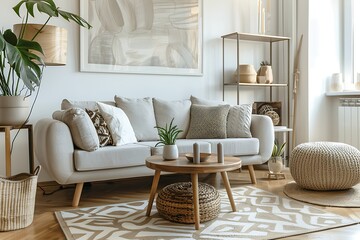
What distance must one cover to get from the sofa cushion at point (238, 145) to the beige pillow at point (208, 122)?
0.18 metres

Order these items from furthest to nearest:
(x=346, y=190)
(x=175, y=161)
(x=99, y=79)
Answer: (x=99, y=79)
(x=346, y=190)
(x=175, y=161)

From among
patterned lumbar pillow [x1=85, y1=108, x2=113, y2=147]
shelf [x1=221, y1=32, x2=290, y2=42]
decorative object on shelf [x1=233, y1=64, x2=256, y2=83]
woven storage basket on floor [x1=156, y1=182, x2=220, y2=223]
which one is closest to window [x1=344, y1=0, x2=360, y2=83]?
shelf [x1=221, y1=32, x2=290, y2=42]

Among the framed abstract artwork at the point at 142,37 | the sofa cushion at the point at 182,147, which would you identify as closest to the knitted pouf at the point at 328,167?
the sofa cushion at the point at 182,147

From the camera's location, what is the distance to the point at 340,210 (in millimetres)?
2795

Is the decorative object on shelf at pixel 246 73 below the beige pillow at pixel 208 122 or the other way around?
the other way around

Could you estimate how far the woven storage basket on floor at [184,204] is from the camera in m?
2.48

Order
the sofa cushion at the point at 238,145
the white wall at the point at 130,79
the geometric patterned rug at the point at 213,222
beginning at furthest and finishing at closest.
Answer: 1. the white wall at the point at 130,79
2. the sofa cushion at the point at 238,145
3. the geometric patterned rug at the point at 213,222

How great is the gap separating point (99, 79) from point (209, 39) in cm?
145

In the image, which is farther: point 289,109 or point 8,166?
point 289,109

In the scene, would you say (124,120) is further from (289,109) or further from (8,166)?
(289,109)

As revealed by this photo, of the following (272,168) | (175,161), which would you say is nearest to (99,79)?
(175,161)

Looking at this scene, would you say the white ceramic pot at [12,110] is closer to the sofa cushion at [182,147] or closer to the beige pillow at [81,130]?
the beige pillow at [81,130]

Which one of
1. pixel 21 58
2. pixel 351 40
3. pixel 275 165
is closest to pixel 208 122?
pixel 275 165

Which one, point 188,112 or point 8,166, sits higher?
point 188,112
